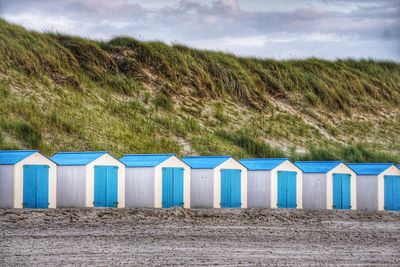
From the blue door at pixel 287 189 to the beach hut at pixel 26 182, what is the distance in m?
8.31

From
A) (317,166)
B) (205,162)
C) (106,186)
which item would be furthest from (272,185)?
(106,186)

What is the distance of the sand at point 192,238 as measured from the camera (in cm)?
1596

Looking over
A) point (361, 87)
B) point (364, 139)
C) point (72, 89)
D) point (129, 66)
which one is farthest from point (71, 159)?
point (361, 87)

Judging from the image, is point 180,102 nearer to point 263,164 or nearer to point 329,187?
point 263,164

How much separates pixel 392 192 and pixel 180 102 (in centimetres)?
1680

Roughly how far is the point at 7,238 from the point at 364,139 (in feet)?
114

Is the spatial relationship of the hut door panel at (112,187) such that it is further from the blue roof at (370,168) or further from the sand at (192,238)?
the blue roof at (370,168)

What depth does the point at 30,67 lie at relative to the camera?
44.1 m

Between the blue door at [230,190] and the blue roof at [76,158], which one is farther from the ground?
the blue roof at [76,158]

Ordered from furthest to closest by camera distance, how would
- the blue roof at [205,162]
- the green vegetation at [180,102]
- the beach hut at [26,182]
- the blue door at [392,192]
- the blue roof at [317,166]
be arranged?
the green vegetation at [180,102] → the blue door at [392,192] → the blue roof at [317,166] → the blue roof at [205,162] → the beach hut at [26,182]

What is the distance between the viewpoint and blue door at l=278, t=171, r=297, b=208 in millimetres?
30594

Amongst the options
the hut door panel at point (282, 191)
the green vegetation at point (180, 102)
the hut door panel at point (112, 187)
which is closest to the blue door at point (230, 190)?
the hut door panel at point (282, 191)

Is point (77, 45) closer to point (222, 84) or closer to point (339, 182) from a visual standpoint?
point (222, 84)

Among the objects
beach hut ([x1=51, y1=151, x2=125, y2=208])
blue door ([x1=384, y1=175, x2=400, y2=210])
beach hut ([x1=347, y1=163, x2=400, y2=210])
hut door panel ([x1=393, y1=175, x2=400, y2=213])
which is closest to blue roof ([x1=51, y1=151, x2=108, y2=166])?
beach hut ([x1=51, y1=151, x2=125, y2=208])
